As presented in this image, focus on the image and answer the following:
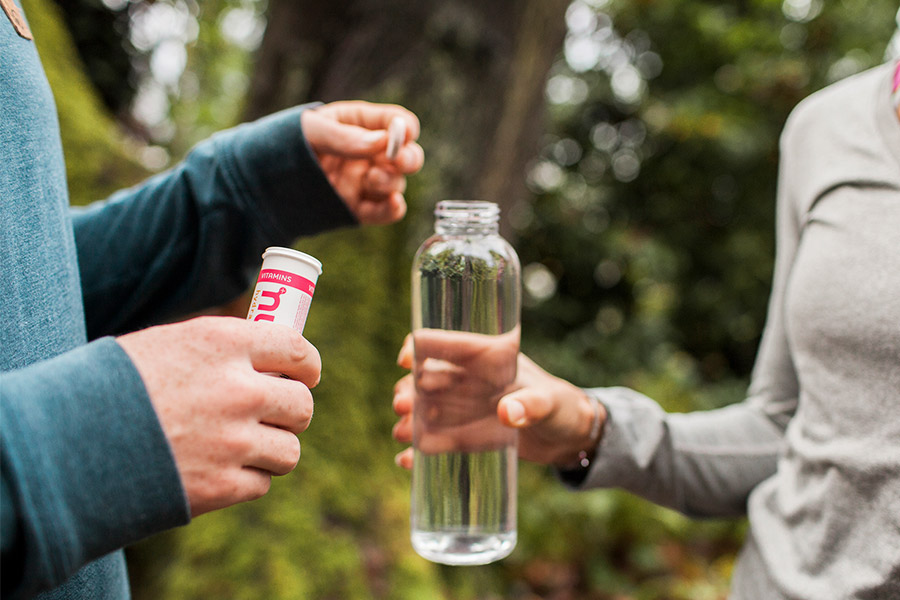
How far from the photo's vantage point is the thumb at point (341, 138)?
1.22 m

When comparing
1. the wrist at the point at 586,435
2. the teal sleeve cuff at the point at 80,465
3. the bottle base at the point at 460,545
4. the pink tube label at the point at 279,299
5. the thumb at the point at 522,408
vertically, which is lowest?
the bottle base at the point at 460,545

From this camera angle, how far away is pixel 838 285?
3.62ft

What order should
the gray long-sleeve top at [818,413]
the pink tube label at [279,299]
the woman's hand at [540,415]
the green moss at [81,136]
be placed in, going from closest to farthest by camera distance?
the pink tube label at [279,299] → the gray long-sleeve top at [818,413] → the woman's hand at [540,415] → the green moss at [81,136]

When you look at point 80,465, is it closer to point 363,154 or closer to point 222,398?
point 222,398

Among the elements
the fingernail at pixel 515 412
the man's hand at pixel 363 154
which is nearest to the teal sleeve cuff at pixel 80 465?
the fingernail at pixel 515 412

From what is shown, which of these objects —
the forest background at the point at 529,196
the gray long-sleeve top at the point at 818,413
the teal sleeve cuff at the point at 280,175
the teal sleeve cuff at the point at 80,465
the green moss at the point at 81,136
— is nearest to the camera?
the teal sleeve cuff at the point at 80,465

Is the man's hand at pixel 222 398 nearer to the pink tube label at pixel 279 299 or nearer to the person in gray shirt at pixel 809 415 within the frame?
the pink tube label at pixel 279 299

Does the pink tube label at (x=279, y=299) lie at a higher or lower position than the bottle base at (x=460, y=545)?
higher

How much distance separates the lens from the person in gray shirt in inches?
41.0

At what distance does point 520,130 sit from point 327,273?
1126mm

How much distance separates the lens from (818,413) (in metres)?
1.15

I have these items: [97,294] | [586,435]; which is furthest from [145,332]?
[586,435]

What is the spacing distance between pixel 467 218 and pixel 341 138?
287 mm

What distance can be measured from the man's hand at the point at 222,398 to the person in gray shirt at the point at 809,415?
1.61 feet
